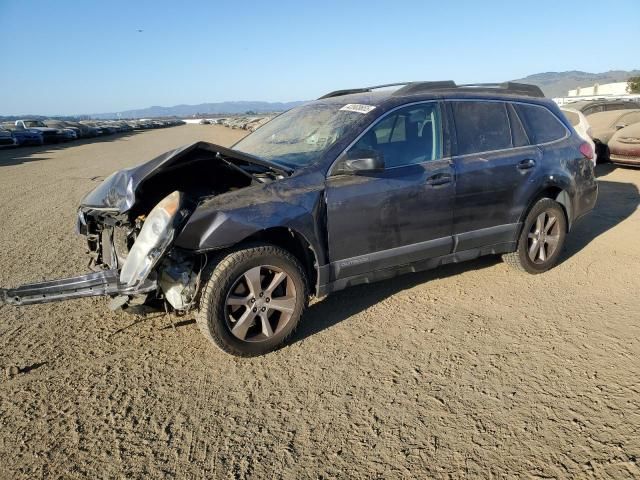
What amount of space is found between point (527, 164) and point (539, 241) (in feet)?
2.70

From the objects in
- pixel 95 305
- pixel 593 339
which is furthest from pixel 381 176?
pixel 95 305

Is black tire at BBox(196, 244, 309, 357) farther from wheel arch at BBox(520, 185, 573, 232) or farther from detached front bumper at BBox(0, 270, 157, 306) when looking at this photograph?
wheel arch at BBox(520, 185, 573, 232)

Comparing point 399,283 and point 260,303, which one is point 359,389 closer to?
point 260,303

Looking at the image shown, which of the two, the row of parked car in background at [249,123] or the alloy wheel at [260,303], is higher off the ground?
the row of parked car in background at [249,123]

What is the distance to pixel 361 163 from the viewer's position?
3338 mm

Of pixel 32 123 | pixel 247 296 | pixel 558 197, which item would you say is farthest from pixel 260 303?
pixel 32 123

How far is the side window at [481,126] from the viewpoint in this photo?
13.5 feet

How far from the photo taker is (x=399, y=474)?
7.43 ft

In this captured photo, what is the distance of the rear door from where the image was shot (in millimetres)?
4078

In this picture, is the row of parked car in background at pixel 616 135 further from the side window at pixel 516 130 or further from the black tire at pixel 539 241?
the side window at pixel 516 130

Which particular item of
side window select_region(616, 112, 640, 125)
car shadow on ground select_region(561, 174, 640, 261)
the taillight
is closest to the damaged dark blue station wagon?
the taillight

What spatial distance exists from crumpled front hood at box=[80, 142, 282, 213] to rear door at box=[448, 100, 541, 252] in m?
1.77

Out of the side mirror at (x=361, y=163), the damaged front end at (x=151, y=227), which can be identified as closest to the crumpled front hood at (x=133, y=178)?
the damaged front end at (x=151, y=227)

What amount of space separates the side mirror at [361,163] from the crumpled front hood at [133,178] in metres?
0.55
